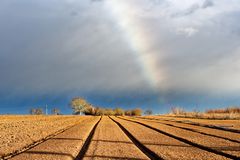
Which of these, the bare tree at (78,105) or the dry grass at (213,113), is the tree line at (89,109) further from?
the dry grass at (213,113)

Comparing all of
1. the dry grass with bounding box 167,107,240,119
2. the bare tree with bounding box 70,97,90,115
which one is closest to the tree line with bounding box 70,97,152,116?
the bare tree with bounding box 70,97,90,115

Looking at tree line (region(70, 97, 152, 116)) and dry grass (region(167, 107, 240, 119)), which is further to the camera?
tree line (region(70, 97, 152, 116))

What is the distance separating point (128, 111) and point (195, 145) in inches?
4570

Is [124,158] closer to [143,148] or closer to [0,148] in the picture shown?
[143,148]

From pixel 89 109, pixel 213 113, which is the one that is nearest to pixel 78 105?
pixel 89 109

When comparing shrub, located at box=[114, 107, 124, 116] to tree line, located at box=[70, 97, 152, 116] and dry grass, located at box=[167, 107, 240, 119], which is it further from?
dry grass, located at box=[167, 107, 240, 119]

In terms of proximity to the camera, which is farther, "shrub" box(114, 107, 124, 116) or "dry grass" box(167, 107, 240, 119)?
"shrub" box(114, 107, 124, 116)

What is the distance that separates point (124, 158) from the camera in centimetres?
983

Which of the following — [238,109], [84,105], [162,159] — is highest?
[84,105]

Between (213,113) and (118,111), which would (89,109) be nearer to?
(118,111)

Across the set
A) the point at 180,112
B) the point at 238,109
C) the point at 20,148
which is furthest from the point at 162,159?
the point at 180,112

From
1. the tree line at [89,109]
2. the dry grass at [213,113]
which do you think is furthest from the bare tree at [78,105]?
the dry grass at [213,113]

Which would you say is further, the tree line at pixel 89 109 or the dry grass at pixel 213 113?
the tree line at pixel 89 109

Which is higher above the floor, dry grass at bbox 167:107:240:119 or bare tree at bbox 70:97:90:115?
bare tree at bbox 70:97:90:115
